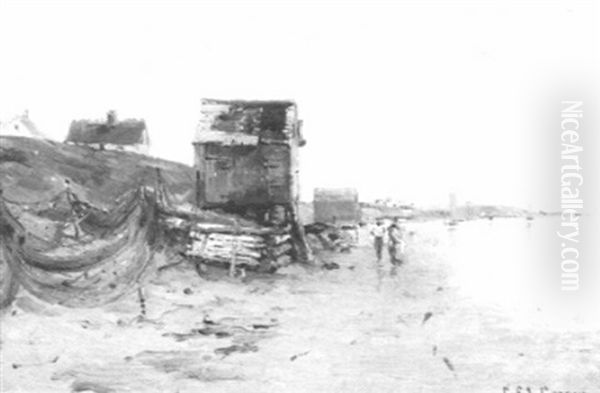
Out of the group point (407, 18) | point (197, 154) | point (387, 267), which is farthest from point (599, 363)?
point (197, 154)

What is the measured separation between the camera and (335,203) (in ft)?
16.0

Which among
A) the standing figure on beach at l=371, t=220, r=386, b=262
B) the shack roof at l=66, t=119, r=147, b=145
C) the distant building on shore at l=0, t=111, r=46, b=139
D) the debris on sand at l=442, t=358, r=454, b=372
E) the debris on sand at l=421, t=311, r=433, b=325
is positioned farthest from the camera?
the standing figure on beach at l=371, t=220, r=386, b=262

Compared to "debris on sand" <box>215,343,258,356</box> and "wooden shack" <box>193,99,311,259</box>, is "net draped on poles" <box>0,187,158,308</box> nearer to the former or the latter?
"wooden shack" <box>193,99,311,259</box>

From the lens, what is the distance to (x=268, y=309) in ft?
15.0

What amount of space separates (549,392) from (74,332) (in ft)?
9.94

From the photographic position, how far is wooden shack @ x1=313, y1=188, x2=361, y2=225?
4652mm

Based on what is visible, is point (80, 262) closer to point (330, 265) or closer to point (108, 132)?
point (108, 132)

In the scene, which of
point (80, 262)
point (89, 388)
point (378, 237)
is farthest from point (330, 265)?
point (89, 388)

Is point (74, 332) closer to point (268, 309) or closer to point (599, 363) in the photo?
point (268, 309)

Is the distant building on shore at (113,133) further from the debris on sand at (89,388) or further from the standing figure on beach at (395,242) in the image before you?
the standing figure on beach at (395,242)

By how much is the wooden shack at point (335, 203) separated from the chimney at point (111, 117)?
151 centimetres

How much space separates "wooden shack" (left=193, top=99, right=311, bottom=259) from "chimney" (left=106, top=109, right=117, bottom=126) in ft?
1.96

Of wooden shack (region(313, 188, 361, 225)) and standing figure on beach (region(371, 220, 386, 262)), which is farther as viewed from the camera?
standing figure on beach (region(371, 220, 386, 262))
